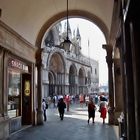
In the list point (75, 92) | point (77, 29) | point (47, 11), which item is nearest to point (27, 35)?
point (47, 11)

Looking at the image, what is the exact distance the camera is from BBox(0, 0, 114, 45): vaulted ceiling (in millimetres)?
12164

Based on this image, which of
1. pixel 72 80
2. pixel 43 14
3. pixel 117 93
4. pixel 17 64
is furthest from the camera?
pixel 72 80

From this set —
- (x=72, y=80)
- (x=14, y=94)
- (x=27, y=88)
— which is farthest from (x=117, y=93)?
(x=72, y=80)

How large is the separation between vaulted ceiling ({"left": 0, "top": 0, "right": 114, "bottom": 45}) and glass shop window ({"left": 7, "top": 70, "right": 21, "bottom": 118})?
200 centimetres

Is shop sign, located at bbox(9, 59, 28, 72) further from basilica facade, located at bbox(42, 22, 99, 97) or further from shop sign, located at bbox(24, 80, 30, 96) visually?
basilica facade, located at bbox(42, 22, 99, 97)

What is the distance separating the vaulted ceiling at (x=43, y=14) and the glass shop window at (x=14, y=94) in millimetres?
1997

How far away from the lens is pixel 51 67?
1612 inches

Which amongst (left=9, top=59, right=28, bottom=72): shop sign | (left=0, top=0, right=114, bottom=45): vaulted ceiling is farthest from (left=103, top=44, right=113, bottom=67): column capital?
(left=9, top=59, right=28, bottom=72): shop sign

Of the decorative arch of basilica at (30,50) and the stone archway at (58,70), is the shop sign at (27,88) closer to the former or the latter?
the decorative arch of basilica at (30,50)

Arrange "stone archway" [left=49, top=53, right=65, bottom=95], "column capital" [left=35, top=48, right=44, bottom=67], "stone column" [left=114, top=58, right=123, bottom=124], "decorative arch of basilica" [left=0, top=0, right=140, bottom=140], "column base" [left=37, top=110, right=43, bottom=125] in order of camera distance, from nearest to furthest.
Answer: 1. "decorative arch of basilica" [left=0, top=0, right=140, bottom=140]
2. "stone column" [left=114, top=58, right=123, bottom=124]
3. "column base" [left=37, top=110, right=43, bottom=125]
4. "column capital" [left=35, top=48, right=44, bottom=67]
5. "stone archway" [left=49, top=53, right=65, bottom=95]

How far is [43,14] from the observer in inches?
612

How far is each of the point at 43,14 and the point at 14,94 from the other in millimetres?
4590

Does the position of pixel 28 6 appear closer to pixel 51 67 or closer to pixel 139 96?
pixel 139 96

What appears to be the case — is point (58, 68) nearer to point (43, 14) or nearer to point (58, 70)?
point (58, 70)
